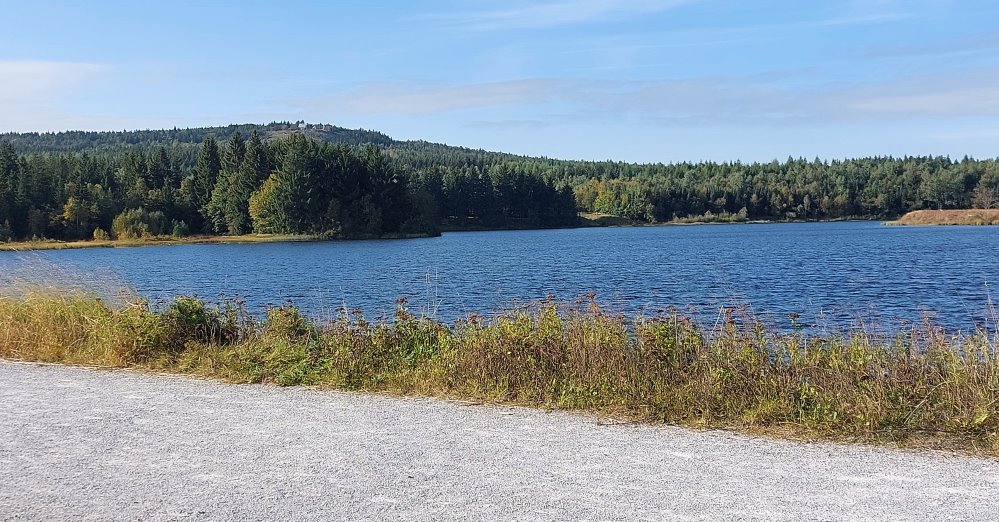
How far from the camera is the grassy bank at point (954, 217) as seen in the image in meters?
109

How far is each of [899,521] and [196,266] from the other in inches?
2170

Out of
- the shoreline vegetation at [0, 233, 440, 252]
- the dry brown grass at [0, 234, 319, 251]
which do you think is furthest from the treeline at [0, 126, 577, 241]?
the dry brown grass at [0, 234, 319, 251]

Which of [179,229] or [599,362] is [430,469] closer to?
[599,362]

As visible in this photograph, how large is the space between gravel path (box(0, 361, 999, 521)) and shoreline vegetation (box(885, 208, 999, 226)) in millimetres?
118734

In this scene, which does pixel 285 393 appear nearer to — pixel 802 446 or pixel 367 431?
pixel 367 431

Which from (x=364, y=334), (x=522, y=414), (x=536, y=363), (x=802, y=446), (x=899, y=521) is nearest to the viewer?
(x=899, y=521)

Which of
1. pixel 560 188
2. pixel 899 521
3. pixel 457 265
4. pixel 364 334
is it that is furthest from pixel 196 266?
pixel 560 188

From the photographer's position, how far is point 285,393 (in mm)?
9758

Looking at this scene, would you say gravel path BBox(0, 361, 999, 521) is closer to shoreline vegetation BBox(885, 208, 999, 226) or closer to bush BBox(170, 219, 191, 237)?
bush BBox(170, 219, 191, 237)

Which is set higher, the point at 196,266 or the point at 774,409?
the point at 774,409

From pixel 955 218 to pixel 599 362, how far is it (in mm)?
121012

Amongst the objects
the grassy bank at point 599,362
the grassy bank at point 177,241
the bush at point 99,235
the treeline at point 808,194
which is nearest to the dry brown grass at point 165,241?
the grassy bank at point 177,241

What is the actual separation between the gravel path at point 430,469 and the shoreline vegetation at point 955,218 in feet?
390

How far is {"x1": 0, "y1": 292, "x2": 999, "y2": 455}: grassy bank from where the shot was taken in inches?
309
